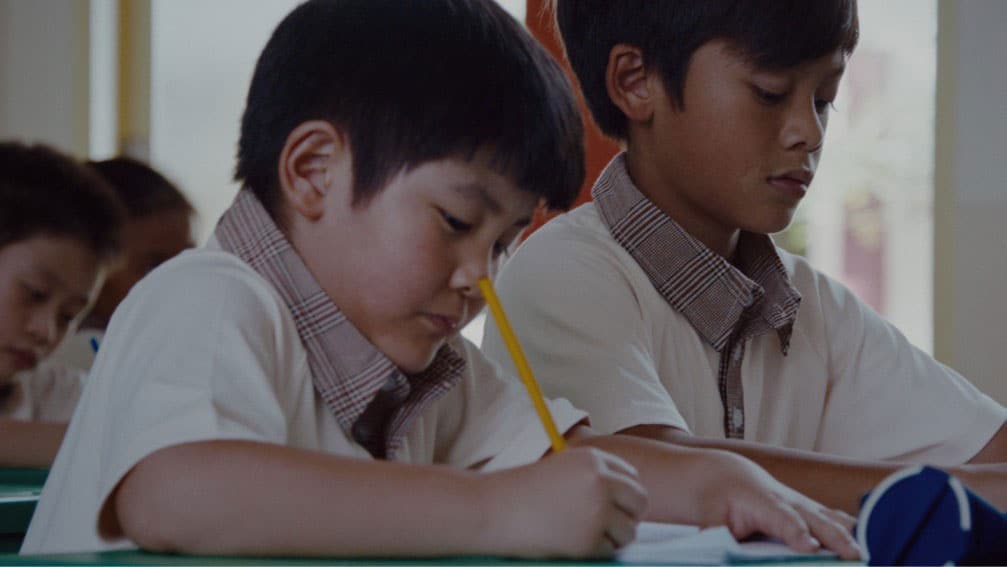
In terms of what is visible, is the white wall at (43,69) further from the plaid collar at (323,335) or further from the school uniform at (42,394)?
the plaid collar at (323,335)

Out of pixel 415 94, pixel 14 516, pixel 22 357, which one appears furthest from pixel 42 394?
pixel 415 94

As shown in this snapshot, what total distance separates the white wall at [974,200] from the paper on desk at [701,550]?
193 cm

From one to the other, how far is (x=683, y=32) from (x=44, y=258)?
113cm

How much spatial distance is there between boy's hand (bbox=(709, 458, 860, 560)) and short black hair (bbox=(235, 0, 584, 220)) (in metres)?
0.21

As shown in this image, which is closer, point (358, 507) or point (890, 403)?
point (358, 507)

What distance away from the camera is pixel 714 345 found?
1104mm

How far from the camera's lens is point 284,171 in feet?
2.60

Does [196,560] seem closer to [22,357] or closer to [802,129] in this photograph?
[802,129]

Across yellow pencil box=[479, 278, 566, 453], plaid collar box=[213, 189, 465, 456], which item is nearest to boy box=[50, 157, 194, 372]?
plaid collar box=[213, 189, 465, 456]

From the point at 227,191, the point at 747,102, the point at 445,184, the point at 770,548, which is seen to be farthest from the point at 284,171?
the point at 227,191

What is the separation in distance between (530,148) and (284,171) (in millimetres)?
147

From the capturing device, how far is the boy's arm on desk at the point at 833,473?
0.89 m

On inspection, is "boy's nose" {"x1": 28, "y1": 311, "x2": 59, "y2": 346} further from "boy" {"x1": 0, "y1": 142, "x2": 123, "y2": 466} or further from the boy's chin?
the boy's chin

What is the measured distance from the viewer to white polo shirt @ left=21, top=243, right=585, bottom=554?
0.62 metres
